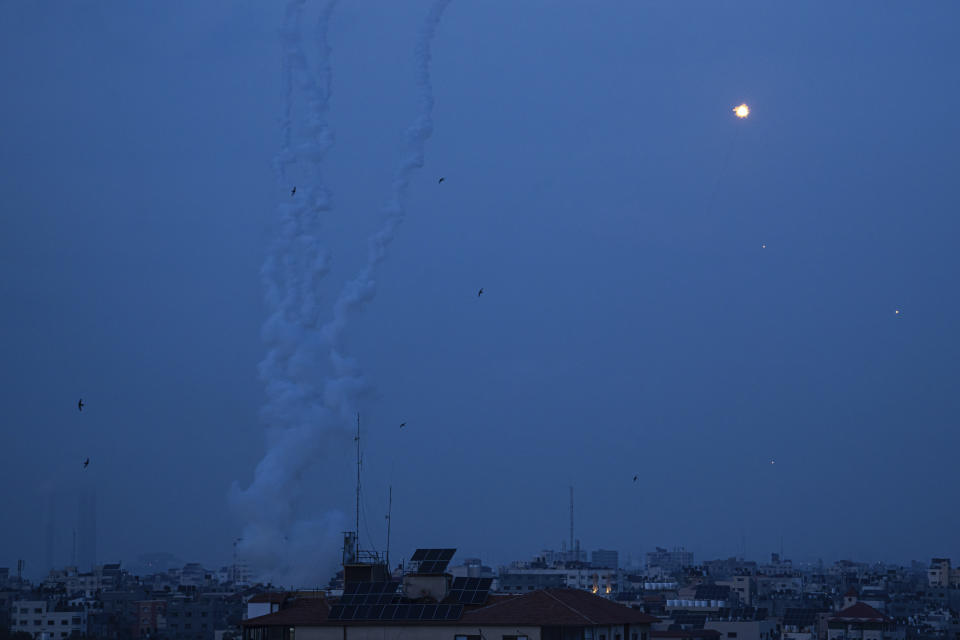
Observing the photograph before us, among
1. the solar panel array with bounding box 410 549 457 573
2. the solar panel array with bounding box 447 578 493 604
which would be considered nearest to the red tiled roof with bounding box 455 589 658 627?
the solar panel array with bounding box 447 578 493 604

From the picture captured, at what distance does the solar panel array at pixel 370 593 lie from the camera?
191 feet

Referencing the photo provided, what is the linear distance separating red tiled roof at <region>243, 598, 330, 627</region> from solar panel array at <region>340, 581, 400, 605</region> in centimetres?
121

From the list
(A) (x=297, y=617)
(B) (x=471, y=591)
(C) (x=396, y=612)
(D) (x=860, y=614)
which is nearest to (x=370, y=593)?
(C) (x=396, y=612)

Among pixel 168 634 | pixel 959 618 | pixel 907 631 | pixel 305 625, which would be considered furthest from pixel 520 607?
pixel 959 618

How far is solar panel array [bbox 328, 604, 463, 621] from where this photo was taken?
56469 mm

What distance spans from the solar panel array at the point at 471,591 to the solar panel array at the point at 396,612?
1003mm

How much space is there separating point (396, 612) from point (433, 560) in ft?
12.4

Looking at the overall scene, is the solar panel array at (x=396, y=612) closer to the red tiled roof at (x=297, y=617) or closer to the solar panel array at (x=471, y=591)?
the red tiled roof at (x=297, y=617)

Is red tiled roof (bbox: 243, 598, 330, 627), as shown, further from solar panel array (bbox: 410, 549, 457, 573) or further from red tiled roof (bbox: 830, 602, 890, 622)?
red tiled roof (bbox: 830, 602, 890, 622)

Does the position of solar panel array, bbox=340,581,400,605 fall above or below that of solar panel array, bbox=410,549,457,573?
below

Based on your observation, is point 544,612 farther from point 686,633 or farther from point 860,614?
point 860,614

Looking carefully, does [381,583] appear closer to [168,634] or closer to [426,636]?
[426,636]

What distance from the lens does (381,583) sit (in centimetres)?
5966

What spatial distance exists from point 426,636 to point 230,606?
11174 cm
